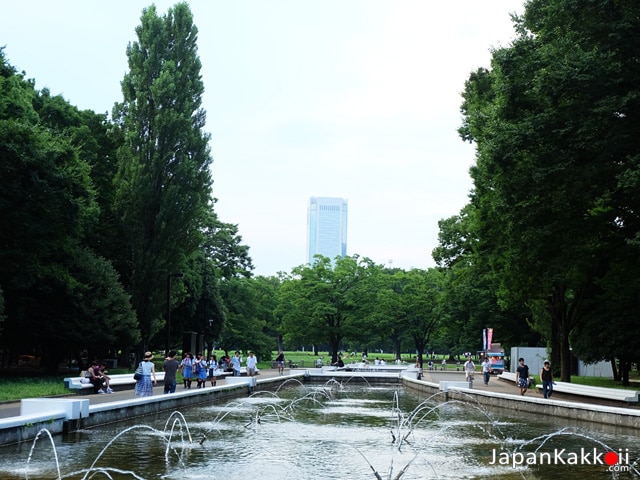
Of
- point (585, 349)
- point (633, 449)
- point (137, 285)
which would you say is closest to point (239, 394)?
point (137, 285)

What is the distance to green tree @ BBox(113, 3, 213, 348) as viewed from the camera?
40.8 meters

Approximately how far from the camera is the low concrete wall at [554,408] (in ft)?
61.4

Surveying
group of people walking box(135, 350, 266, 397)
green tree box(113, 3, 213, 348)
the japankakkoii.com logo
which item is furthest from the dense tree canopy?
green tree box(113, 3, 213, 348)

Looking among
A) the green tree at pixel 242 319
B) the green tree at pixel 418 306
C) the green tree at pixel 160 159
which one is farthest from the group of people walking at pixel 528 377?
the green tree at pixel 418 306

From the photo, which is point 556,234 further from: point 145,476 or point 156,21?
point 156,21

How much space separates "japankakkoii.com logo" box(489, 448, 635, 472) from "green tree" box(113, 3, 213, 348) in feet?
97.8

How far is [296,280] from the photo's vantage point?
7319 centimetres

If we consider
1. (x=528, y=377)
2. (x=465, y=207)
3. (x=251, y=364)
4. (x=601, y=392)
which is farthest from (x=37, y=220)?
(x=601, y=392)

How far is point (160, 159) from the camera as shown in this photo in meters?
41.4

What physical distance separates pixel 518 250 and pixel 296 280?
48227 mm

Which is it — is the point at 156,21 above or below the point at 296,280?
above

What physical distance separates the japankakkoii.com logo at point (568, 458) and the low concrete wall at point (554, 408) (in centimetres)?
456

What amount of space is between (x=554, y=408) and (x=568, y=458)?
8912 mm

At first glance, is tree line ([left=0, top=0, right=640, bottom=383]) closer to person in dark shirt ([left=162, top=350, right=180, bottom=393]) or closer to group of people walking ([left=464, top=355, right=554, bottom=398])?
group of people walking ([left=464, top=355, right=554, bottom=398])
